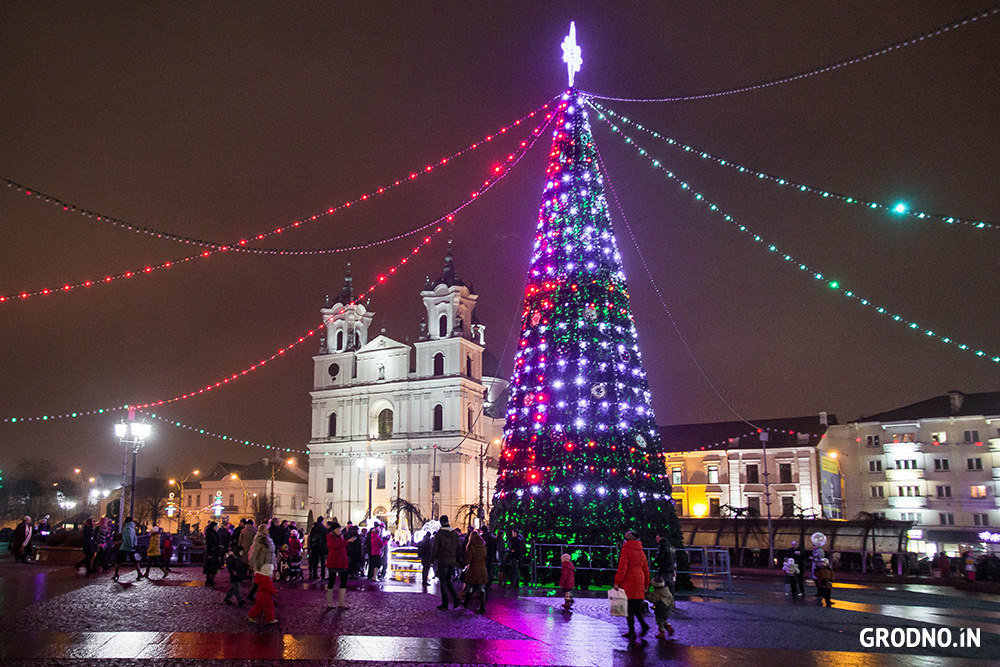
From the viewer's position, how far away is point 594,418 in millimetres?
17875

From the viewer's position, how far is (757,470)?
57188 mm

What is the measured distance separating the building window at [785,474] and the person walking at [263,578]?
164 feet

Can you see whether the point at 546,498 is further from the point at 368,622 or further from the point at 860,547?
the point at 860,547

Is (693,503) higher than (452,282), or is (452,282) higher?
(452,282)

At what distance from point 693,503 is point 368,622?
50092mm

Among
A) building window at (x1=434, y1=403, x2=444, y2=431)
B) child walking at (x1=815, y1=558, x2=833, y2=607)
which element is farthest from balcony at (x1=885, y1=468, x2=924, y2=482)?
child walking at (x1=815, y1=558, x2=833, y2=607)

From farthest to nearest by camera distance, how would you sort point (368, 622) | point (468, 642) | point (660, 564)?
1. point (660, 564)
2. point (368, 622)
3. point (468, 642)

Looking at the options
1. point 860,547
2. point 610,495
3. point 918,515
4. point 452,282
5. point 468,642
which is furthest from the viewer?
point 452,282

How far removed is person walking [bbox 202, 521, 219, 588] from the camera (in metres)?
17.8

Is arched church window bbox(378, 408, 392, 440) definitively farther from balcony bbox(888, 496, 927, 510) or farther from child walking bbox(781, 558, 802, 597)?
child walking bbox(781, 558, 802, 597)

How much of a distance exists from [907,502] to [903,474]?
6.03ft

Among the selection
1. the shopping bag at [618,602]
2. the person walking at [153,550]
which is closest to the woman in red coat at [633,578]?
the shopping bag at [618,602]

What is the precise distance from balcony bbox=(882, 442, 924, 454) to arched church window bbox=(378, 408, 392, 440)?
130ft

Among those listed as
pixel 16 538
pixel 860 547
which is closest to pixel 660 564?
pixel 16 538
